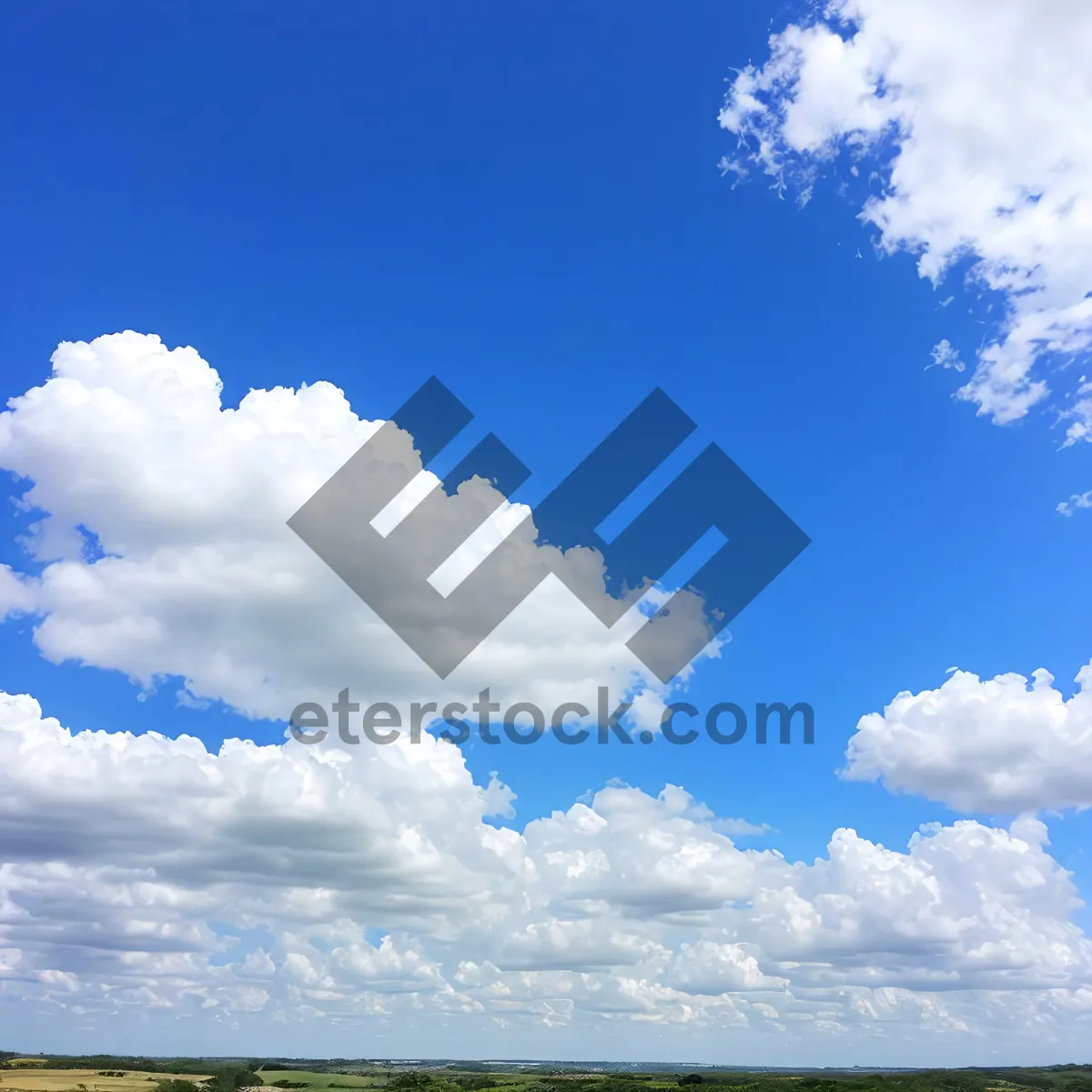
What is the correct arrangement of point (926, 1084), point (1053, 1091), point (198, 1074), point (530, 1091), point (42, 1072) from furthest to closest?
1. point (530, 1091)
2. point (1053, 1091)
3. point (42, 1072)
4. point (926, 1084)
5. point (198, 1074)

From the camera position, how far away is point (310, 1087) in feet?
516

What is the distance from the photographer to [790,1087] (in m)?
192

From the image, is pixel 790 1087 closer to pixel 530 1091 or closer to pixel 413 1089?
pixel 530 1091

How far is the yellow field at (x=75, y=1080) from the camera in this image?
412 ft

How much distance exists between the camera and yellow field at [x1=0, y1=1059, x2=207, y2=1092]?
126m

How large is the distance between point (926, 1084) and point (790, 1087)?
4497 cm

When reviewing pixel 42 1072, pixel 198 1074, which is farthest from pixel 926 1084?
pixel 42 1072

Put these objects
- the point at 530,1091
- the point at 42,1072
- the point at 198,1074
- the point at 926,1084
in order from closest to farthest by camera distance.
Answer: the point at 198,1074 → the point at 926,1084 → the point at 42,1072 → the point at 530,1091

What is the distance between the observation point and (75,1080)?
150000 millimetres

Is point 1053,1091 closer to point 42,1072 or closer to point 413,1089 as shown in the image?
point 413,1089

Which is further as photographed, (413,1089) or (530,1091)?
(530,1091)

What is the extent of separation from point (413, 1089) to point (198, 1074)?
47.6m

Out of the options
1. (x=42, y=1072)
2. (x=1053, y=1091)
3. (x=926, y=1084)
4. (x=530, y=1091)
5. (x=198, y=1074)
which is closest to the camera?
(x=198, y=1074)

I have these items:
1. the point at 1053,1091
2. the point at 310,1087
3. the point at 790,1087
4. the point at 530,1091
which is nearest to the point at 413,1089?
the point at 310,1087
